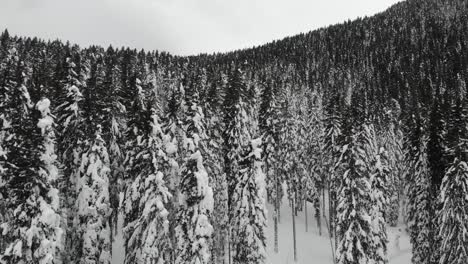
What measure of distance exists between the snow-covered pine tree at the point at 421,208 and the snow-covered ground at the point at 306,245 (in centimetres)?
1390

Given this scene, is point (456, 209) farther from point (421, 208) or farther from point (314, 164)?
point (314, 164)

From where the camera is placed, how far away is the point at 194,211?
Result: 27.4m

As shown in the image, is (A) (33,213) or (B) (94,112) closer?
(A) (33,213)

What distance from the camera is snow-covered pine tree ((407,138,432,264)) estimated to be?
38213 millimetres

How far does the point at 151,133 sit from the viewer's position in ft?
94.0

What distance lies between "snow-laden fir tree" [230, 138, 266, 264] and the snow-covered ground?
15.0 meters

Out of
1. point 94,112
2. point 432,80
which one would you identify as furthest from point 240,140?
point 432,80

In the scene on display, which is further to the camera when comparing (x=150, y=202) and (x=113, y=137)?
(x=113, y=137)

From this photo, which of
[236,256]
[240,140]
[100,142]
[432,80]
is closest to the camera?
[100,142]

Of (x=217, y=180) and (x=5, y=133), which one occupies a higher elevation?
(x=5, y=133)

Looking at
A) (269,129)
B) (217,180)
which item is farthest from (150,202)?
(269,129)

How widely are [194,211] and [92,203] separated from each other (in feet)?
27.1

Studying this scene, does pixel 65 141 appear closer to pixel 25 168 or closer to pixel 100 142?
pixel 100 142

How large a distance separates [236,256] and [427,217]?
18.2 meters
